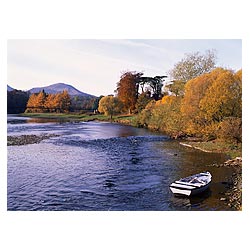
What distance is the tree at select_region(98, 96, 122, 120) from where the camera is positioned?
661 centimetres

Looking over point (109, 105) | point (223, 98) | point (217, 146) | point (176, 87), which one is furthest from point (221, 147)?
point (109, 105)

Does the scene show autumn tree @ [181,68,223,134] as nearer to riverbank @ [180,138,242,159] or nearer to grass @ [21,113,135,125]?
riverbank @ [180,138,242,159]

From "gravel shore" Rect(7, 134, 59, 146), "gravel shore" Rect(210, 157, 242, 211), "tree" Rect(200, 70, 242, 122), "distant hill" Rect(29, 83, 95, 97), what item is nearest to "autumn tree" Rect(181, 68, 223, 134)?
"tree" Rect(200, 70, 242, 122)

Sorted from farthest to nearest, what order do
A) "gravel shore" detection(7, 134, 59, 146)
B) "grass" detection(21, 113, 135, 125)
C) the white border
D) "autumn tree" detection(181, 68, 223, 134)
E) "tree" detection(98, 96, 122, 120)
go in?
"autumn tree" detection(181, 68, 223, 134), "grass" detection(21, 113, 135, 125), "tree" detection(98, 96, 122, 120), "gravel shore" detection(7, 134, 59, 146), the white border

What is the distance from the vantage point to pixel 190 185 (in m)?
5.80

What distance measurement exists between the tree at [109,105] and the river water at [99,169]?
0.30 metres

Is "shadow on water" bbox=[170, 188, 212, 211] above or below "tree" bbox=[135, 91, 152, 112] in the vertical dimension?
below

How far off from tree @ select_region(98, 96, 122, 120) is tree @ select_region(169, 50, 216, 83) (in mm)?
1198

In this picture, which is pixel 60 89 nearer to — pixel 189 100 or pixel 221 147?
pixel 189 100

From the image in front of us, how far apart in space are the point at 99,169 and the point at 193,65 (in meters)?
2.65
